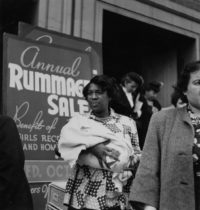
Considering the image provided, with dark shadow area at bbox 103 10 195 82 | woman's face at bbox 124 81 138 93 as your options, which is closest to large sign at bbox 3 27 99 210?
woman's face at bbox 124 81 138 93

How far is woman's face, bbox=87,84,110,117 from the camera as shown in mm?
2715

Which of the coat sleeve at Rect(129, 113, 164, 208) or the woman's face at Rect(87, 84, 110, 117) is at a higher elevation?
the woman's face at Rect(87, 84, 110, 117)

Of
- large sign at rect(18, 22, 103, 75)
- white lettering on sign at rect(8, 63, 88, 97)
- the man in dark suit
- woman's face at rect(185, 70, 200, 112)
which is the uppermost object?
large sign at rect(18, 22, 103, 75)

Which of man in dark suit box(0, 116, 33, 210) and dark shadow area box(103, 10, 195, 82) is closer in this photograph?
man in dark suit box(0, 116, 33, 210)

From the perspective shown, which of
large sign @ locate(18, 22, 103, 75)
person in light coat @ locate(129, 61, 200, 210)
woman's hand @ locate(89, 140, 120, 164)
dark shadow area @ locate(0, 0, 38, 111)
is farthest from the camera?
dark shadow area @ locate(0, 0, 38, 111)

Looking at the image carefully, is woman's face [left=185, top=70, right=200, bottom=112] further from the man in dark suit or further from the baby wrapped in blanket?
the man in dark suit

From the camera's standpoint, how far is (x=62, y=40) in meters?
4.20

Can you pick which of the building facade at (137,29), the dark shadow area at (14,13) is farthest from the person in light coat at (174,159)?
the dark shadow area at (14,13)

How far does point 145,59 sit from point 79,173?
234 inches

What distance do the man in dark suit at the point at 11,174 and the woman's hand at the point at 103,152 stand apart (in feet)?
2.22

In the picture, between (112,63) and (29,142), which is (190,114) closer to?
(29,142)

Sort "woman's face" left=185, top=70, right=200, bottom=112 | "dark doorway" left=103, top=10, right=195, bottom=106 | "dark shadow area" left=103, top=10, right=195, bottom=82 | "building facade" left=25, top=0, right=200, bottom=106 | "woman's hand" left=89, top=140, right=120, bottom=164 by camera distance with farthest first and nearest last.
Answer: "dark doorway" left=103, top=10, right=195, bottom=106 → "dark shadow area" left=103, top=10, right=195, bottom=82 → "building facade" left=25, top=0, right=200, bottom=106 → "woman's hand" left=89, top=140, right=120, bottom=164 → "woman's face" left=185, top=70, right=200, bottom=112

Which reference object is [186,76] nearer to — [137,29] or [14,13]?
[14,13]

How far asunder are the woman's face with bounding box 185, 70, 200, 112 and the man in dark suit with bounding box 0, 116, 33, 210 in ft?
3.01
